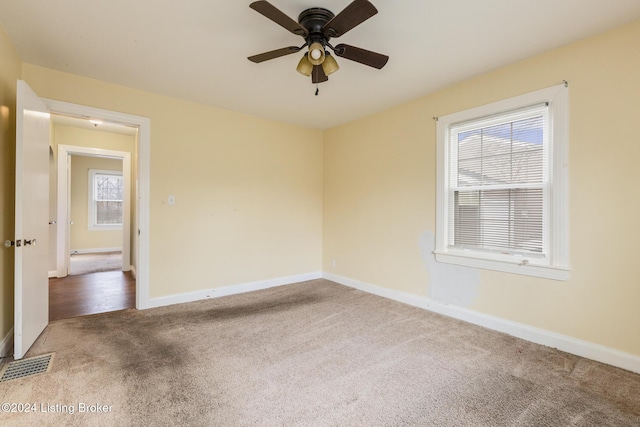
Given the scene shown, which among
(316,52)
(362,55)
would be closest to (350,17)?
(316,52)

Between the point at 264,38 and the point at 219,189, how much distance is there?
2.22 m

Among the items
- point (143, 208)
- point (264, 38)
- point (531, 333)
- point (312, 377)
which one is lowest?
point (312, 377)

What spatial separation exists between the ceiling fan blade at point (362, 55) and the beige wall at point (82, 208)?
821 cm

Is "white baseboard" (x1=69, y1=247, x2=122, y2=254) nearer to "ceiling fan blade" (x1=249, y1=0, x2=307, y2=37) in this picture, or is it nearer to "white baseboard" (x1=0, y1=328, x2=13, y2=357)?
"white baseboard" (x1=0, y1=328, x2=13, y2=357)

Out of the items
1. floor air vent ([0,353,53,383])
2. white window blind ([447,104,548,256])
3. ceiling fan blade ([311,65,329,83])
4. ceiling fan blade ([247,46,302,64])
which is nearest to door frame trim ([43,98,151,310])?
floor air vent ([0,353,53,383])

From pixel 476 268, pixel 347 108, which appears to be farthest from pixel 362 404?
pixel 347 108

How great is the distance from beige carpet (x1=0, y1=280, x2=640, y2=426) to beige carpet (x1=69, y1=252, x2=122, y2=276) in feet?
10.4

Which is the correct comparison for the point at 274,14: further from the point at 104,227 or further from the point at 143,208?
the point at 104,227

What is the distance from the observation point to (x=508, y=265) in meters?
2.84

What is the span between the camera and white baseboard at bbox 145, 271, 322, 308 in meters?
3.63

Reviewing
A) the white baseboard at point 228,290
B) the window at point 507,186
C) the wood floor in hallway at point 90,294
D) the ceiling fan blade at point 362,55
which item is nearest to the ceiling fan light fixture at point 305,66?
the ceiling fan blade at point 362,55

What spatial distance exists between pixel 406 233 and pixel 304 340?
6.19ft

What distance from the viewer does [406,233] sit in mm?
3777

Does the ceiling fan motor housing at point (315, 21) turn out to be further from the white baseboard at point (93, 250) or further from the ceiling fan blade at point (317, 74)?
the white baseboard at point (93, 250)
